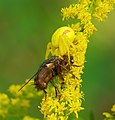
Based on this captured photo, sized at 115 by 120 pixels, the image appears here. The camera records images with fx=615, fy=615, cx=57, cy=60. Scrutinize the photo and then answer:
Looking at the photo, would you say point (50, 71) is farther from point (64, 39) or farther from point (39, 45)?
point (39, 45)

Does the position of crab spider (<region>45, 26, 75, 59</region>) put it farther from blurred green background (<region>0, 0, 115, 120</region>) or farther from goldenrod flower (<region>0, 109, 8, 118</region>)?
blurred green background (<region>0, 0, 115, 120</region>)

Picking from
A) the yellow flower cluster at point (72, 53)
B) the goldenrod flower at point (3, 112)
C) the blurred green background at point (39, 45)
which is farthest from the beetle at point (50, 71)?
the blurred green background at point (39, 45)

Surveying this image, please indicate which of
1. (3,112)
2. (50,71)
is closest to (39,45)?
(3,112)

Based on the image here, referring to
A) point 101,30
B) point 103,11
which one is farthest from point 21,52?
point 103,11

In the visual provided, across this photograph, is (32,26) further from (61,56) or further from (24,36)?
(61,56)

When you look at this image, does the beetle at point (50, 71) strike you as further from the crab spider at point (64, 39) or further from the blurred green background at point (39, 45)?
the blurred green background at point (39, 45)

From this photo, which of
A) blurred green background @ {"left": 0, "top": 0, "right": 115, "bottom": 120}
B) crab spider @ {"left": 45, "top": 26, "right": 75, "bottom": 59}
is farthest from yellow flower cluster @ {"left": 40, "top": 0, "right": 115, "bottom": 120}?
blurred green background @ {"left": 0, "top": 0, "right": 115, "bottom": 120}
